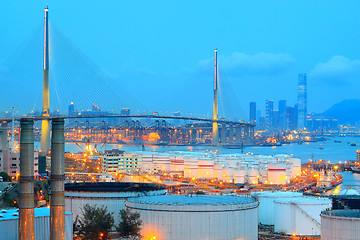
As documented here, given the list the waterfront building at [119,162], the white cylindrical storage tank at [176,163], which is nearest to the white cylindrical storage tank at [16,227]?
the waterfront building at [119,162]

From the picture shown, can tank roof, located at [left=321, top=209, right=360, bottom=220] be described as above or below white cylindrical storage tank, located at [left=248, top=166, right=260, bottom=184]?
above

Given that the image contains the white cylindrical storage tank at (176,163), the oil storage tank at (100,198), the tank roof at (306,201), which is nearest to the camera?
the oil storage tank at (100,198)

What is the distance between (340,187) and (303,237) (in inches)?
397

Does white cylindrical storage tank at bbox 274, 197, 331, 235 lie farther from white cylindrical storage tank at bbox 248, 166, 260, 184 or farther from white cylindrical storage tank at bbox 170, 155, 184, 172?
white cylindrical storage tank at bbox 170, 155, 184, 172

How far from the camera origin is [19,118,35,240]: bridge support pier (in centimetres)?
575

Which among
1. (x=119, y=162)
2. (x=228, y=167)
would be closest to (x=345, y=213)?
(x=228, y=167)

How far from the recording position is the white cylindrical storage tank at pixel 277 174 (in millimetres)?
17312

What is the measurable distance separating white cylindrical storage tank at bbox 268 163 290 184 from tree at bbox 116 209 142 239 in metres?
10.3

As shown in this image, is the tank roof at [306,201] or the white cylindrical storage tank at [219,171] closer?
the tank roof at [306,201]

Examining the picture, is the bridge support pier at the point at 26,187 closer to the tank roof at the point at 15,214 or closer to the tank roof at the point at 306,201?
the tank roof at the point at 15,214

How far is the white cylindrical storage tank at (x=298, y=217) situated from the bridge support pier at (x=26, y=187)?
14.5 feet

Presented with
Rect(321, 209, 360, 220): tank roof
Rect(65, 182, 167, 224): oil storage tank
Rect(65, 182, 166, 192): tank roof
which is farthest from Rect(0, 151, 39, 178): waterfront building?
Rect(321, 209, 360, 220): tank roof

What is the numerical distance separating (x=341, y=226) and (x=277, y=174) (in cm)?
1043

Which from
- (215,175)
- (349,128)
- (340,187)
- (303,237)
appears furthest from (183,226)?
(349,128)
